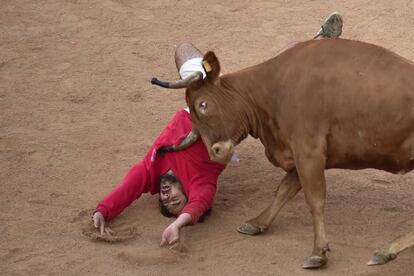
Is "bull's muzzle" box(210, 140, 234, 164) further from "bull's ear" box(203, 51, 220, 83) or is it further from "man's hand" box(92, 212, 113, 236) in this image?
"man's hand" box(92, 212, 113, 236)

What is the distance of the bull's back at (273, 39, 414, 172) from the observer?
263 inches

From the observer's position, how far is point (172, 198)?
7781mm

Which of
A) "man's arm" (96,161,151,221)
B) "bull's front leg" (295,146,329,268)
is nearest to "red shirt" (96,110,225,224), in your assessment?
"man's arm" (96,161,151,221)

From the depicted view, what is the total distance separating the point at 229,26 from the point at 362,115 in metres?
4.84

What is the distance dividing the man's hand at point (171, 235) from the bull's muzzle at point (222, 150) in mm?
578

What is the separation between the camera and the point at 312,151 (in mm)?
6910

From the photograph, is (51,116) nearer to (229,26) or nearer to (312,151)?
(229,26)

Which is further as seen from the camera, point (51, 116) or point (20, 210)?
point (51, 116)

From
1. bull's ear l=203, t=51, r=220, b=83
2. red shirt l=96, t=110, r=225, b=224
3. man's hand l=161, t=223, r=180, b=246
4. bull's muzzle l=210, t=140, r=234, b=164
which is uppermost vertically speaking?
bull's ear l=203, t=51, r=220, b=83

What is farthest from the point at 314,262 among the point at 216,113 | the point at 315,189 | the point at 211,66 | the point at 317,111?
the point at 211,66

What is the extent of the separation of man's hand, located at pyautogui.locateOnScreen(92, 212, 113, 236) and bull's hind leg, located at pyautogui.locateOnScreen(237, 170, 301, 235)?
0.98 m

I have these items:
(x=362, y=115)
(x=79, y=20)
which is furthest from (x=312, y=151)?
(x=79, y=20)

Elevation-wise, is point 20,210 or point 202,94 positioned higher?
point 202,94

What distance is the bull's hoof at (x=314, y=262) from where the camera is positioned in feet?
22.9
